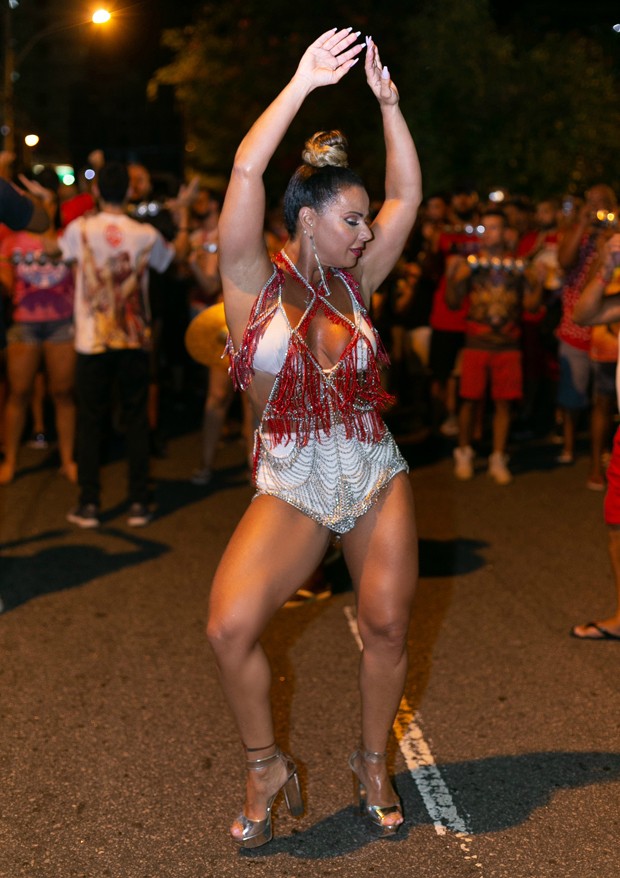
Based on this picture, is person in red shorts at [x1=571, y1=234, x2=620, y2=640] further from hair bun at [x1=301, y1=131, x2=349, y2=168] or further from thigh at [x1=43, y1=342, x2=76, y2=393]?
thigh at [x1=43, y1=342, x2=76, y2=393]

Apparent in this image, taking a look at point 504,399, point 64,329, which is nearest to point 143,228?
point 64,329

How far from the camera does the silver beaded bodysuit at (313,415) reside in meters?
3.68

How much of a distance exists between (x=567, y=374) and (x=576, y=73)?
47.0 ft

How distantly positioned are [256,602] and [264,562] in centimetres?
12

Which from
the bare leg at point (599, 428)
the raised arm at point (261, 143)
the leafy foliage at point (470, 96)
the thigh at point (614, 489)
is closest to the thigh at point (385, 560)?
the raised arm at point (261, 143)

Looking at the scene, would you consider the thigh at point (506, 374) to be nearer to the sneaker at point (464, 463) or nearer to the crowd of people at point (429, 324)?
the crowd of people at point (429, 324)

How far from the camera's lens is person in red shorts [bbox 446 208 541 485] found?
31.2 feet

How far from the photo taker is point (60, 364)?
899 centimetres

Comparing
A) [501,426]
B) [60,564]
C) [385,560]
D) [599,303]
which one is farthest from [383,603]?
[501,426]

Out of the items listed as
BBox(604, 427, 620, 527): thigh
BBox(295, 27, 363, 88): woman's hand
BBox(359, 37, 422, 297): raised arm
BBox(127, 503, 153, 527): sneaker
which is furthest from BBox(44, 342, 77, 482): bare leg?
BBox(295, 27, 363, 88): woman's hand

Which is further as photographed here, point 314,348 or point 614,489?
point 614,489

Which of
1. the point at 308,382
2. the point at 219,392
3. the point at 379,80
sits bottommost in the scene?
the point at 219,392

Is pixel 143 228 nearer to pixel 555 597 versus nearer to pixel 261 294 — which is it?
pixel 555 597

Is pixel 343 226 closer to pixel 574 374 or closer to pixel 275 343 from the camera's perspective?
pixel 275 343
